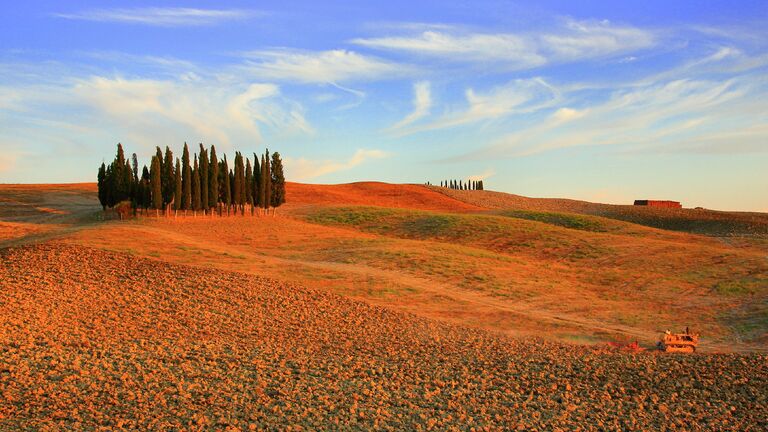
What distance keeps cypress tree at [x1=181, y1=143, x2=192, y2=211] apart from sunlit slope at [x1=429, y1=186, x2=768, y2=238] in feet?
119

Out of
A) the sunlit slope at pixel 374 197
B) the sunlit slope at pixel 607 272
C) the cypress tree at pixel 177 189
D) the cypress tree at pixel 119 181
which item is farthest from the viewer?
the sunlit slope at pixel 374 197

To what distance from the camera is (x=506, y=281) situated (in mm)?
30562

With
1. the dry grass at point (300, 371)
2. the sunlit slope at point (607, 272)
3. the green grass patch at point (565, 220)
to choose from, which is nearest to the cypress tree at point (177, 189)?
the sunlit slope at point (607, 272)

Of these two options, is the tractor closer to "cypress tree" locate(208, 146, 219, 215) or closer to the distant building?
"cypress tree" locate(208, 146, 219, 215)

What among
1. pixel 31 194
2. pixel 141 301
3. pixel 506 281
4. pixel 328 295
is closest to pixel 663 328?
pixel 506 281

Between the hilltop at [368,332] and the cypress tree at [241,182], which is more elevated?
the cypress tree at [241,182]

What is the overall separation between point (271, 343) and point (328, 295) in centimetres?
674

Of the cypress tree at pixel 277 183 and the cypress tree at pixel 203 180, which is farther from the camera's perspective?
the cypress tree at pixel 277 183

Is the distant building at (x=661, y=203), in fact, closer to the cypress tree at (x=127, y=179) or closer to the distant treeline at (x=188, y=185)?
the distant treeline at (x=188, y=185)

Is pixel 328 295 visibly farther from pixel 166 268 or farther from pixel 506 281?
pixel 506 281

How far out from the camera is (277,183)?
201 ft

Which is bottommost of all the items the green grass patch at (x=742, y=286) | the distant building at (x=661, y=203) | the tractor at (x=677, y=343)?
the tractor at (x=677, y=343)

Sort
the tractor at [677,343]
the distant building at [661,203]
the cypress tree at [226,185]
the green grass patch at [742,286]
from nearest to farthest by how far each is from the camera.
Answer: the tractor at [677,343]
the green grass patch at [742,286]
the cypress tree at [226,185]
the distant building at [661,203]

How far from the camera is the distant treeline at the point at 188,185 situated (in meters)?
51.1
